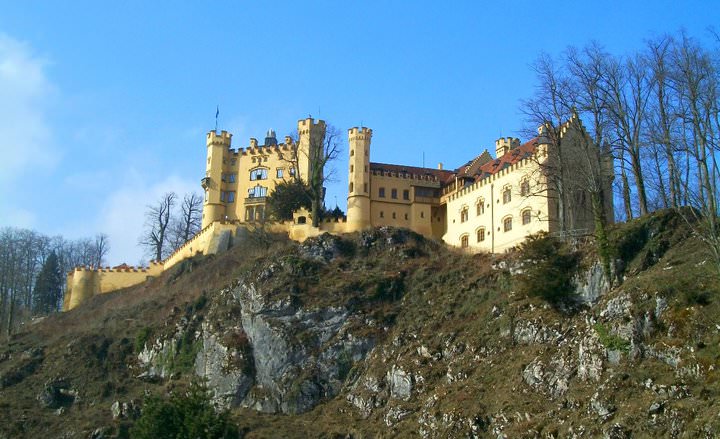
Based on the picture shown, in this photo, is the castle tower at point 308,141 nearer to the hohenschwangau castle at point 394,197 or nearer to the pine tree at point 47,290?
the hohenschwangau castle at point 394,197

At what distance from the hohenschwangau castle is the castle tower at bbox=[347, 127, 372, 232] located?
8 cm

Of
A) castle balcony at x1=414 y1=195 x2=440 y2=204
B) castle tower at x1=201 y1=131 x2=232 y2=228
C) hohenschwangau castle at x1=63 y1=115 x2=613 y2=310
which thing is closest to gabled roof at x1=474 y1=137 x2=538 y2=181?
hohenschwangau castle at x1=63 y1=115 x2=613 y2=310

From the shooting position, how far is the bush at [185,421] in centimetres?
3656

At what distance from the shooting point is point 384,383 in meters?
42.8

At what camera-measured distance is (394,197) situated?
66.4 metres

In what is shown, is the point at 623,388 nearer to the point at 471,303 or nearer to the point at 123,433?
the point at 471,303

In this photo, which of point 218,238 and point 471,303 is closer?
point 471,303

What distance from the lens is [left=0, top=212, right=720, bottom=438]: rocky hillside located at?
32188 mm

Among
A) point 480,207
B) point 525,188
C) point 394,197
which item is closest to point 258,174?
point 394,197

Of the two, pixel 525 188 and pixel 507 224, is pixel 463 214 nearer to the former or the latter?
pixel 507 224

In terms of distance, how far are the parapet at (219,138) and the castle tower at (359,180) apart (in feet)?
41.6

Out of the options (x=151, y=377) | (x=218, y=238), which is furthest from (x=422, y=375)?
(x=218, y=238)

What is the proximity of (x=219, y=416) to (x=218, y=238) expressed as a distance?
31.7m

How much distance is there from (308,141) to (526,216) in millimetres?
22270
